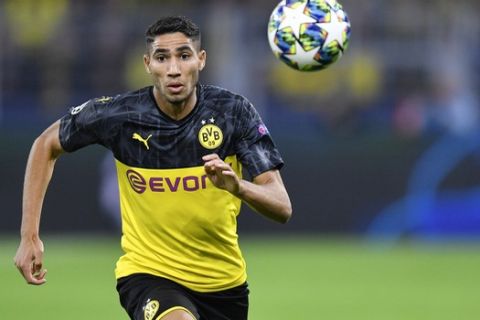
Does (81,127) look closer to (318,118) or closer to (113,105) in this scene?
(113,105)

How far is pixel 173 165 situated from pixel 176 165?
2 centimetres

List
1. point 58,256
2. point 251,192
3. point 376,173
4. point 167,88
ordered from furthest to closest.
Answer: point 376,173 < point 58,256 < point 167,88 < point 251,192

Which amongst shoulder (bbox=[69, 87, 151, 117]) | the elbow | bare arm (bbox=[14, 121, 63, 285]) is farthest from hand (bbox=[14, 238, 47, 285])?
the elbow

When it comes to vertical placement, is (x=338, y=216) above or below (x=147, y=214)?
below

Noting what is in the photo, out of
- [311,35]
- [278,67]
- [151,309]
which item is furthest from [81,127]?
[278,67]

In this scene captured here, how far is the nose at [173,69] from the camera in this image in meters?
7.16

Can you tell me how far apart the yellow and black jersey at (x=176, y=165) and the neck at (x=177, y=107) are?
0.03 metres

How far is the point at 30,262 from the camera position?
716 cm

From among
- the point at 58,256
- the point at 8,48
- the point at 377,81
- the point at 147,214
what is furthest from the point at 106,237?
the point at 147,214

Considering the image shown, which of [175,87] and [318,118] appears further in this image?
[318,118]

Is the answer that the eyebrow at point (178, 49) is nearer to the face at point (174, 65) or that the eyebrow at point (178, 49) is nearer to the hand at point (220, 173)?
the face at point (174, 65)

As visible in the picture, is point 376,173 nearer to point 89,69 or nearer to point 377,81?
point 377,81

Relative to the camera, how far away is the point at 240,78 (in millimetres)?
19875

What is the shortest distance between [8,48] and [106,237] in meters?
3.77
